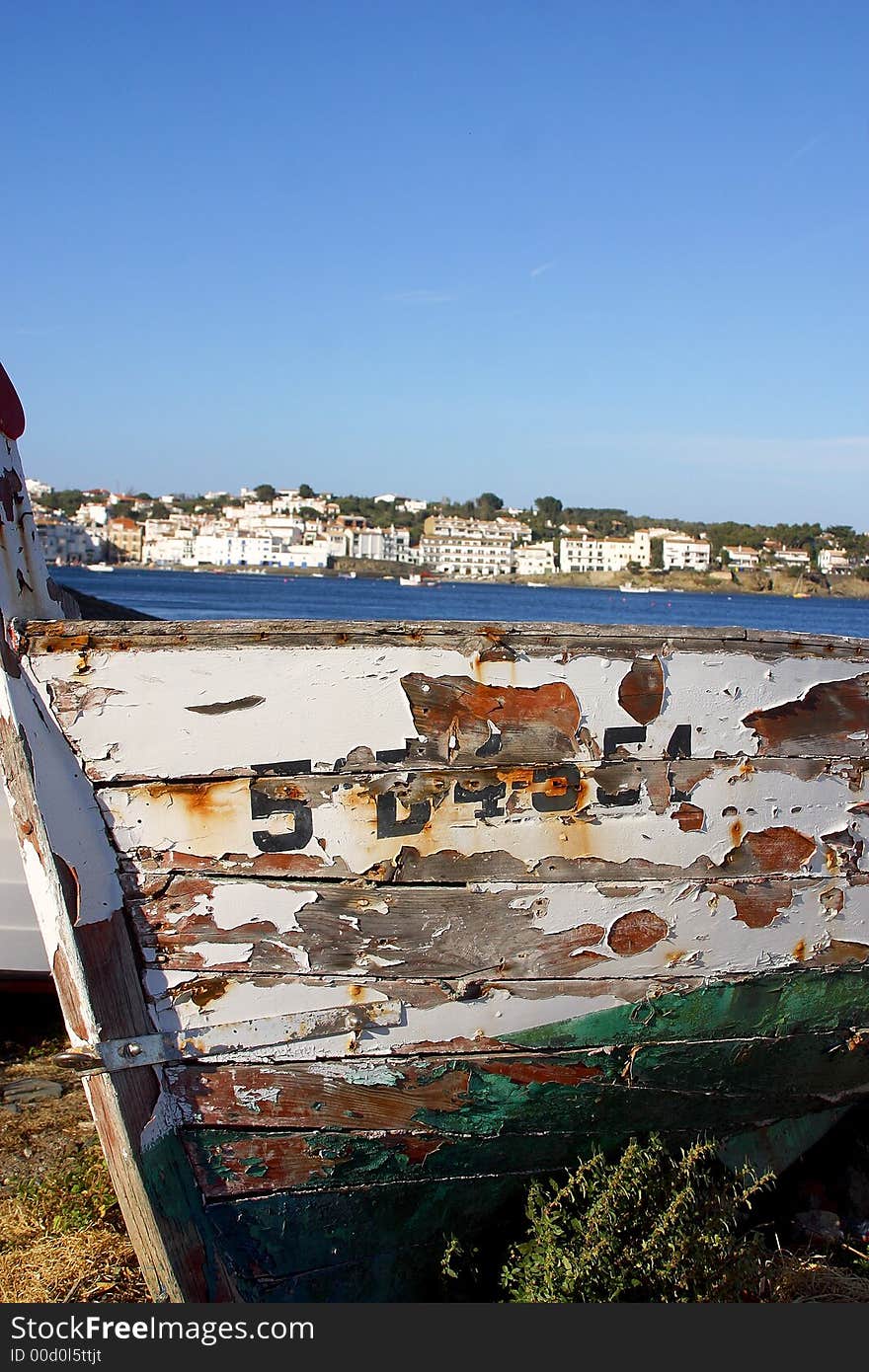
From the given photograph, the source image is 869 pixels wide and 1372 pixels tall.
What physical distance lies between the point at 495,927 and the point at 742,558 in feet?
323

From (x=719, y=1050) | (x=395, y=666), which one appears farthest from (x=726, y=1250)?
(x=395, y=666)

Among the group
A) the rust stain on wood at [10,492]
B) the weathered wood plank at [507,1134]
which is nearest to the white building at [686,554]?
the weathered wood plank at [507,1134]

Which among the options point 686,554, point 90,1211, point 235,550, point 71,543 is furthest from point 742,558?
point 90,1211

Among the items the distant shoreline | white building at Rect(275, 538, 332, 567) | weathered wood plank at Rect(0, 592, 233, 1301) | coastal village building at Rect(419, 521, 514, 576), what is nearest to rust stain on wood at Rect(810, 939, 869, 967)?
weathered wood plank at Rect(0, 592, 233, 1301)

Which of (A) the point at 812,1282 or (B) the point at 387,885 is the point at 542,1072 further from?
(A) the point at 812,1282

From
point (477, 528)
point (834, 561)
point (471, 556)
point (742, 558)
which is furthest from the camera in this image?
point (477, 528)

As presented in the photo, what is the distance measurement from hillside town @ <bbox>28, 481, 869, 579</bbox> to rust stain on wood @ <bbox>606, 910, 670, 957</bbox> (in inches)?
3160

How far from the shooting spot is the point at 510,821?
2.95 metres

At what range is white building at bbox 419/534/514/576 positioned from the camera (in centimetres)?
10962

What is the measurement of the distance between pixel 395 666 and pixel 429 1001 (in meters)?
0.91

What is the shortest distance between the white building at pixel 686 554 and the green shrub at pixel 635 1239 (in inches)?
3975

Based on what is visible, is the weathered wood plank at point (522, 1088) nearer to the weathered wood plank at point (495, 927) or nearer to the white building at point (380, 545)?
the weathered wood plank at point (495, 927)

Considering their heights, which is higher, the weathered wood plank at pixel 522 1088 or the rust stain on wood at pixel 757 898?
the rust stain on wood at pixel 757 898

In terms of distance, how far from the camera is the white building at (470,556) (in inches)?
4316
